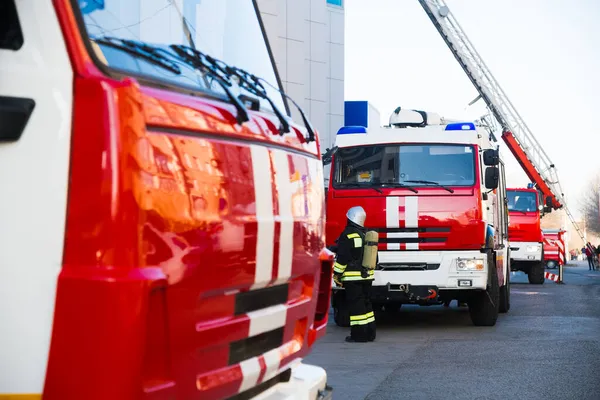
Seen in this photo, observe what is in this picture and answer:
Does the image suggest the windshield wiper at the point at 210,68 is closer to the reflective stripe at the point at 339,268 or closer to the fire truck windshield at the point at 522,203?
the reflective stripe at the point at 339,268

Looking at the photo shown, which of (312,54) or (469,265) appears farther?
(312,54)

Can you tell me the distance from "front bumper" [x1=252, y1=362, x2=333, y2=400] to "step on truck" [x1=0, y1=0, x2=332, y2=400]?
487 mm

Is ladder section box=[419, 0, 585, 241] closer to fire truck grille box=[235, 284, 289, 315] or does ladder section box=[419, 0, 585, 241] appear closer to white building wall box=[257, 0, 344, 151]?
white building wall box=[257, 0, 344, 151]

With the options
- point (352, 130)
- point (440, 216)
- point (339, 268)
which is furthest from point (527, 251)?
point (339, 268)

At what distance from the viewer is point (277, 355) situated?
3773mm

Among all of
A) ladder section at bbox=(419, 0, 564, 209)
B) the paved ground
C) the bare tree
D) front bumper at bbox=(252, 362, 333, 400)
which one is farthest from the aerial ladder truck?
the bare tree

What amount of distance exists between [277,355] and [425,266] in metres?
9.15

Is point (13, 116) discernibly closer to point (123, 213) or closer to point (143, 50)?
point (123, 213)

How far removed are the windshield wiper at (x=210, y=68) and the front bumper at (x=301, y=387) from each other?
1.17 metres

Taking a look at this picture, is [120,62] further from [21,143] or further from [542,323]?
[542,323]

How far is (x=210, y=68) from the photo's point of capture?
358 cm

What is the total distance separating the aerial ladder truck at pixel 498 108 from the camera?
33.5 m

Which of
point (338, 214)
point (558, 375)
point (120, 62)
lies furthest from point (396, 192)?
point (120, 62)

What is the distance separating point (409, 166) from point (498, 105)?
75.9ft
